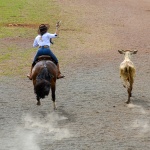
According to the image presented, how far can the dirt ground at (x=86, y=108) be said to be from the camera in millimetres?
10992

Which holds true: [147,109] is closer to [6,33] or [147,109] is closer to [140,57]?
[140,57]

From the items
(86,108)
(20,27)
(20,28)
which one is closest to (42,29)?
(86,108)

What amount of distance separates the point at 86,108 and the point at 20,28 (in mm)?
12702

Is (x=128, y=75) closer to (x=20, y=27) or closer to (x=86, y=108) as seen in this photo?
(x=86, y=108)

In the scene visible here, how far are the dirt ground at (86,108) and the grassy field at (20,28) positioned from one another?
1700mm

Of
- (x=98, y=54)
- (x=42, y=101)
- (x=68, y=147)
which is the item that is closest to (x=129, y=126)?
(x=68, y=147)

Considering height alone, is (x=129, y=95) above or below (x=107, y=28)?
above

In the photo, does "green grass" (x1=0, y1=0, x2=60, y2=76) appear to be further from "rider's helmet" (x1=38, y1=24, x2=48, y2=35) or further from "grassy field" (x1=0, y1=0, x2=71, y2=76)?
"rider's helmet" (x1=38, y1=24, x2=48, y2=35)

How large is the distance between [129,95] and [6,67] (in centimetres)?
591

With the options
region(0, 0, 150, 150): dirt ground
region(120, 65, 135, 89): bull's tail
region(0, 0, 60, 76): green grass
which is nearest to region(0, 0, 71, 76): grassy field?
region(0, 0, 60, 76): green grass

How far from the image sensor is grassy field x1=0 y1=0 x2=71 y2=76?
18391 millimetres

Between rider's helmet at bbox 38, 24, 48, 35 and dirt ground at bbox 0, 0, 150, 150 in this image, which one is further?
rider's helmet at bbox 38, 24, 48, 35

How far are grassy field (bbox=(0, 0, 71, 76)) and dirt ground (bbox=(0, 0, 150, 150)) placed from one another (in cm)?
170

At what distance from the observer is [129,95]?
13805 mm
